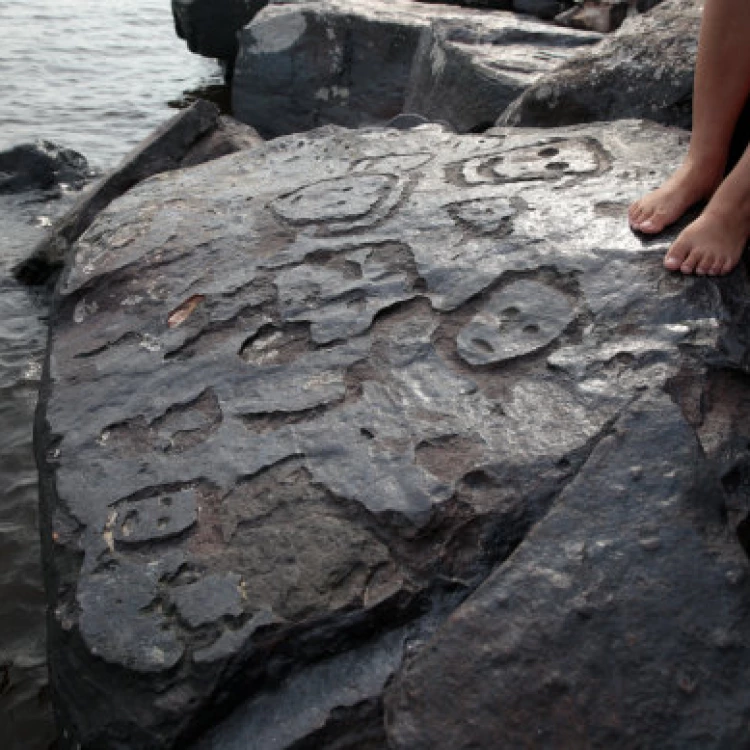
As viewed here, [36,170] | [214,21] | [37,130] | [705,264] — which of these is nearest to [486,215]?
[705,264]

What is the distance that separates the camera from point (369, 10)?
4707mm

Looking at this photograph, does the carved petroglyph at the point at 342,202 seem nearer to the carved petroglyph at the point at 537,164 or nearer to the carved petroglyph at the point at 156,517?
the carved petroglyph at the point at 537,164

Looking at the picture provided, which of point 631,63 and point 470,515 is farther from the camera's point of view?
point 631,63

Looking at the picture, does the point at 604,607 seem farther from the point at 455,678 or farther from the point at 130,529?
the point at 130,529

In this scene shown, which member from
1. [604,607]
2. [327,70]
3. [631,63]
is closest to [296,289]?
[604,607]

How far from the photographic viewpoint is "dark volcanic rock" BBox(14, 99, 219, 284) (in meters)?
3.31

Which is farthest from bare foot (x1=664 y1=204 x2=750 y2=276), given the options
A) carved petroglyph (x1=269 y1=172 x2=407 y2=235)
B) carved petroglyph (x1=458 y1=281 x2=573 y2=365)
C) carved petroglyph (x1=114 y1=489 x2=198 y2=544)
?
carved petroglyph (x1=114 y1=489 x2=198 y2=544)

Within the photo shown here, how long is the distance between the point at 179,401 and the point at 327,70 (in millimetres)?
3426

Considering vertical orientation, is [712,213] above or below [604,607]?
above

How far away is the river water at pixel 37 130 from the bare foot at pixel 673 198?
1.60m

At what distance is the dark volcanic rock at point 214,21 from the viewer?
660 centimetres

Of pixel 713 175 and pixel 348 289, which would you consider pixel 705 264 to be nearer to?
pixel 713 175

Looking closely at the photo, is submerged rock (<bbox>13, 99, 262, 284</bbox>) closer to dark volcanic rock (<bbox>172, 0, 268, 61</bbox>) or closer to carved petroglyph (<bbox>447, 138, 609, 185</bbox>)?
carved petroglyph (<bbox>447, 138, 609, 185</bbox>)

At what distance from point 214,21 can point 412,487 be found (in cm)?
633
